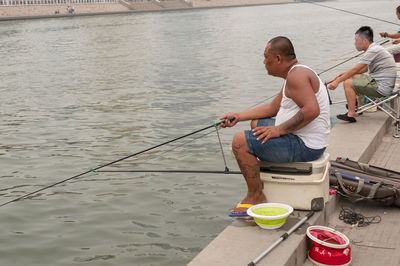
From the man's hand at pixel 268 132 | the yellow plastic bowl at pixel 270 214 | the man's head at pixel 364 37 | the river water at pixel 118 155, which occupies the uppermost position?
the man's head at pixel 364 37

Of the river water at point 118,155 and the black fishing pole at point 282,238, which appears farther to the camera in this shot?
the river water at point 118,155

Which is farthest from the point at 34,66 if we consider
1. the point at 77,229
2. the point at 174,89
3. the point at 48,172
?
the point at 77,229

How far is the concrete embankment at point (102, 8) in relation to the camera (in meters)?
71.4

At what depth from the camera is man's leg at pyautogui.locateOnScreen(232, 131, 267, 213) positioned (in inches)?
161

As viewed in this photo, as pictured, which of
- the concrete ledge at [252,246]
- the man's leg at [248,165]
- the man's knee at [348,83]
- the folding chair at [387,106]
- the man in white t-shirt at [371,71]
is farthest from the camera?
the man's knee at [348,83]

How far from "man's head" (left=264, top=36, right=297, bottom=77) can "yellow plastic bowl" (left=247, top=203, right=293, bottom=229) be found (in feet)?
3.15

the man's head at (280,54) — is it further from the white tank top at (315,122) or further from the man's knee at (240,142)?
the man's knee at (240,142)

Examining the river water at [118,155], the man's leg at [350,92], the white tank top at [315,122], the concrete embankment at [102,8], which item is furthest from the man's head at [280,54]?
the concrete embankment at [102,8]

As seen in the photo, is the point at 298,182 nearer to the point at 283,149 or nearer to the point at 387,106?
the point at 283,149

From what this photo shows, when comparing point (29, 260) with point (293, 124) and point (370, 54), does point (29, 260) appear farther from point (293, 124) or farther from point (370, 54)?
point (370, 54)

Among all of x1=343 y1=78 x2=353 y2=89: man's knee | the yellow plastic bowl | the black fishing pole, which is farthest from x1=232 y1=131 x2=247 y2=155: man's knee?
x1=343 y1=78 x2=353 y2=89: man's knee

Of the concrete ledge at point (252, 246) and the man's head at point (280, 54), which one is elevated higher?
the man's head at point (280, 54)

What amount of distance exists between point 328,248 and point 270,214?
1.70 feet

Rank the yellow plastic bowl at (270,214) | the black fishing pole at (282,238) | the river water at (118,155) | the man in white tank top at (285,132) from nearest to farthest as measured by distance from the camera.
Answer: the black fishing pole at (282,238), the yellow plastic bowl at (270,214), the man in white tank top at (285,132), the river water at (118,155)
